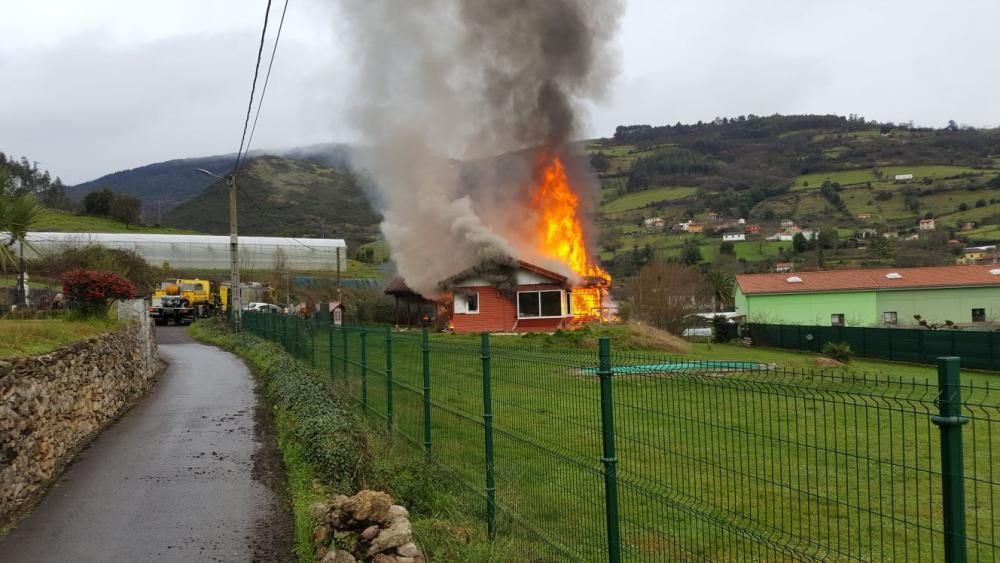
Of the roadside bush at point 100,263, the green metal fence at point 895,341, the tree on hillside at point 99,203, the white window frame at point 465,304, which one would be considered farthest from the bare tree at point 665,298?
the tree on hillside at point 99,203

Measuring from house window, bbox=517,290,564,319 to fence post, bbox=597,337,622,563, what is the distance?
33.5 m

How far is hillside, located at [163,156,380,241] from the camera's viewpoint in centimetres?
10969

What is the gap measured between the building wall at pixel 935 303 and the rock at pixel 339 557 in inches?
1943

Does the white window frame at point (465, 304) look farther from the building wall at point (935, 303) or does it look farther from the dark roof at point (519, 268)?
the building wall at point (935, 303)

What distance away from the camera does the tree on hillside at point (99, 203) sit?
8544 cm

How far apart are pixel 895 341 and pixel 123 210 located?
76.6 metres

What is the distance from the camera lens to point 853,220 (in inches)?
4107

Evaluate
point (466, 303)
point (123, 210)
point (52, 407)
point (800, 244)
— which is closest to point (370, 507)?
point (52, 407)

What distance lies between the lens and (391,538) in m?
5.64

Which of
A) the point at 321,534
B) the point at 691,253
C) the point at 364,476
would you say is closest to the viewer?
the point at 321,534

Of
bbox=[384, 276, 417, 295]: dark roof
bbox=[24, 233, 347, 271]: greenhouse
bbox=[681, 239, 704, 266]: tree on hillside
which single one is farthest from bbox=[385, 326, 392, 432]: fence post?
bbox=[681, 239, 704, 266]: tree on hillside

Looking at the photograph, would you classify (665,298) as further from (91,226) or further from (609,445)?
(91,226)

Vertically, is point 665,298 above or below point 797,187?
below

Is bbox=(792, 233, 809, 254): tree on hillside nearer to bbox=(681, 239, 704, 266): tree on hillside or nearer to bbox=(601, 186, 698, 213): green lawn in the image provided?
bbox=(681, 239, 704, 266): tree on hillside
